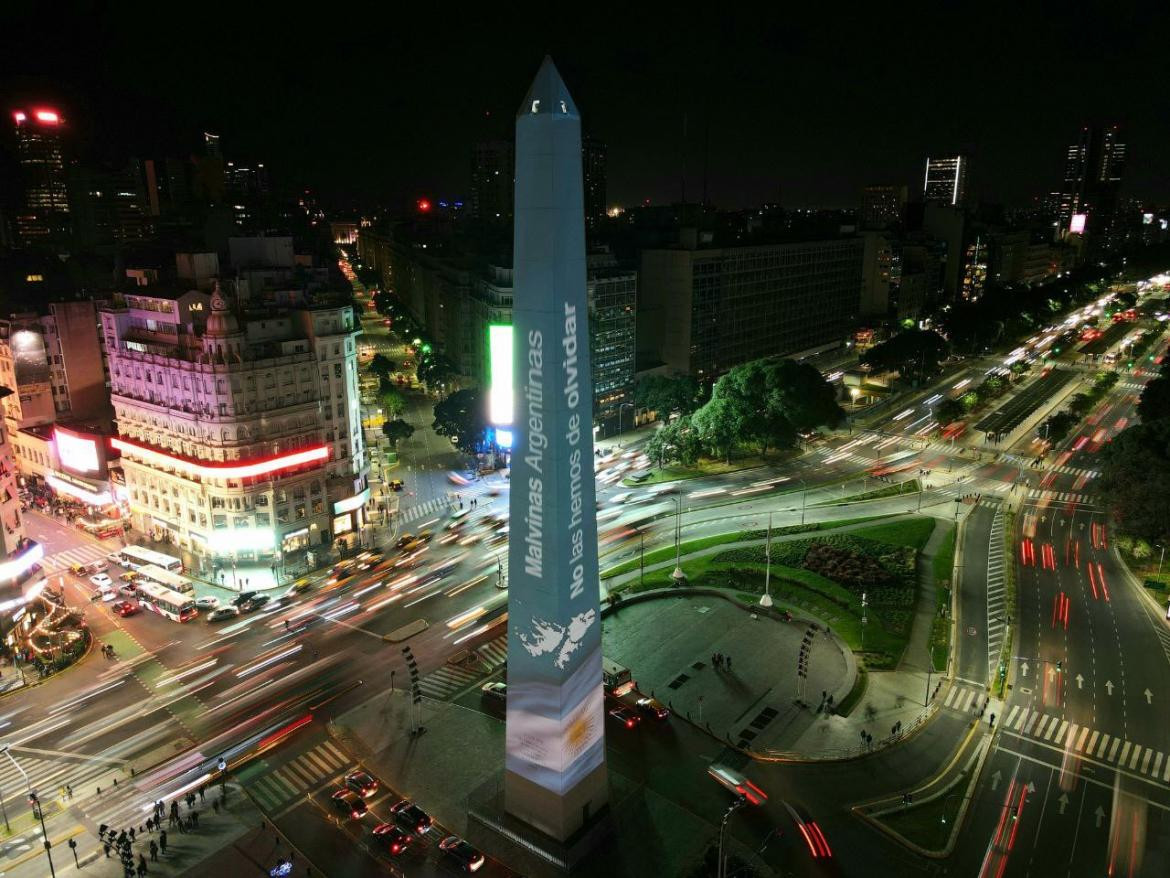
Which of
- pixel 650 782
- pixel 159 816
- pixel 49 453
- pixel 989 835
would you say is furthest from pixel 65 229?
pixel 989 835

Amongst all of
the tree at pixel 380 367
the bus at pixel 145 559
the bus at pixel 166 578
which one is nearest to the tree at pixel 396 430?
the tree at pixel 380 367

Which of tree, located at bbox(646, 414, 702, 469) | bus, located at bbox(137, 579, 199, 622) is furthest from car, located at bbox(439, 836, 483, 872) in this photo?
tree, located at bbox(646, 414, 702, 469)

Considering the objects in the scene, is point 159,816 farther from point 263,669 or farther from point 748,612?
point 748,612

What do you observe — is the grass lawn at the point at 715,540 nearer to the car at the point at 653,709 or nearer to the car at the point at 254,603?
the car at the point at 653,709

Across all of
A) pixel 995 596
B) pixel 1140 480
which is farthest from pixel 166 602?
pixel 1140 480

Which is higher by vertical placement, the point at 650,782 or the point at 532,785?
the point at 532,785

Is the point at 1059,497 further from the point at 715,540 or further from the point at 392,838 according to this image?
the point at 392,838

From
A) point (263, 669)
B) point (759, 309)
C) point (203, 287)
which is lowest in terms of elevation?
point (263, 669)
